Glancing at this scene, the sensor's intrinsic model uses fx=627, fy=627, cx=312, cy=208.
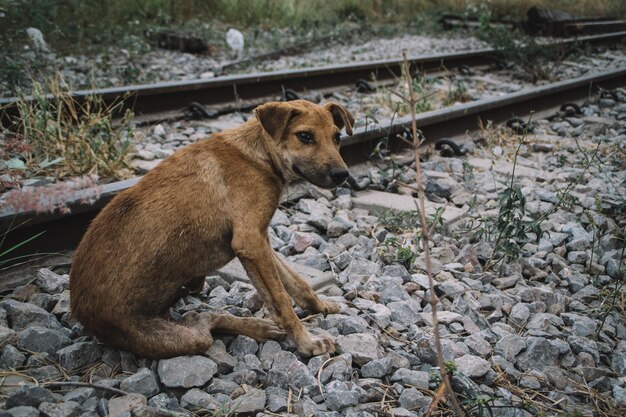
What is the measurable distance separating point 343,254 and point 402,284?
1.55ft

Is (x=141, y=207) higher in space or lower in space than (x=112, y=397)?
higher

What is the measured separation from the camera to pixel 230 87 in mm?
7684

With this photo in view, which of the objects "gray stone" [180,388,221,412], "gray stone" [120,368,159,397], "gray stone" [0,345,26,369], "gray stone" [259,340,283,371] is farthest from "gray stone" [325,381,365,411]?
"gray stone" [0,345,26,369]

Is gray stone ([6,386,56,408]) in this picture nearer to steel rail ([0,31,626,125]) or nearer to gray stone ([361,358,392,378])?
gray stone ([361,358,392,378])

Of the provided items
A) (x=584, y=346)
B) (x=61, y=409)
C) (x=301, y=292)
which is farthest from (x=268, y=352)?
(x=584, y=346)

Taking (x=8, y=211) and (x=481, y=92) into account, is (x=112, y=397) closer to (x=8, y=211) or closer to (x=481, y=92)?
(x=8, y=211)

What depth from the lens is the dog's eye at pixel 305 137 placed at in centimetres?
315

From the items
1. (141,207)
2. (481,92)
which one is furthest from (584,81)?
(141,207)

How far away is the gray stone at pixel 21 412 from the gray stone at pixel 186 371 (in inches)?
20.3

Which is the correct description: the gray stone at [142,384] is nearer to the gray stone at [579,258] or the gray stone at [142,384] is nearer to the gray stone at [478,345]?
the gray stone at [478,345]

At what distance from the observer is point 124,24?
1341cm

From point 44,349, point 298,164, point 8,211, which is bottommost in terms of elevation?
Answer: point 44,349

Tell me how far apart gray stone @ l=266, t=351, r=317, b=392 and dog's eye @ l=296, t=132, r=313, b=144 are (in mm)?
1084

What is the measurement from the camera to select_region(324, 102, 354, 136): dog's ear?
3.47m
